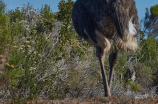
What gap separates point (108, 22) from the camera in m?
2.92

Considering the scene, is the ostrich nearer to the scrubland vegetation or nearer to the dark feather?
the dark feather

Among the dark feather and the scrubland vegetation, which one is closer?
the dark feather

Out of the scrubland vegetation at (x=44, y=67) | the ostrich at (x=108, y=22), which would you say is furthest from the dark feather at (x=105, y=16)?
the scrubland vegetation at (x=44, y=67)

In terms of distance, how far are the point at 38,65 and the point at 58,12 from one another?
10.6ft

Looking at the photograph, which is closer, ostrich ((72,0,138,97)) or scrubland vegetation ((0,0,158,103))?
ostrich ((72,0,138,97))

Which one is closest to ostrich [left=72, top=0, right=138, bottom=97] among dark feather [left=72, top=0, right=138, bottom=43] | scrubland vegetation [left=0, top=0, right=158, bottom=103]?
dark feather [left=72, top=0, right=138, bottom=43]

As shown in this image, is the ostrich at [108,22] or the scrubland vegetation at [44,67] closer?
the ostrich at [108,22]

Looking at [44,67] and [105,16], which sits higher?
[105,16]

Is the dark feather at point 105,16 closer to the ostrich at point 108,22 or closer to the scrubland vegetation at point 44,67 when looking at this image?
the ostrich at point 108,22

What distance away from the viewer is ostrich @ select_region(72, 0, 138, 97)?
2.74 metres

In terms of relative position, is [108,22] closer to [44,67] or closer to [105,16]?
[105,16]

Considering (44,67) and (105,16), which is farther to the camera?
(44,67)

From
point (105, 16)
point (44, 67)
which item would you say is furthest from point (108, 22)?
point (44, 67)

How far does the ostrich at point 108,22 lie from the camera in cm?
274
